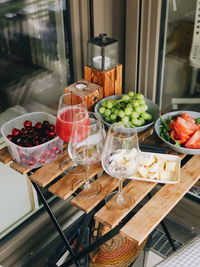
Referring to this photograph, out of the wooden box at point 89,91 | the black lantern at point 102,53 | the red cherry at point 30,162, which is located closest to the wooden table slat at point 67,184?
the red cherry at point 30,162

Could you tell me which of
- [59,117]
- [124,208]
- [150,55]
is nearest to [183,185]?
[124,208]

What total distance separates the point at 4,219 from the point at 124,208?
36.9 inches

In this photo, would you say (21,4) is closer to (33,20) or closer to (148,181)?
(33,20)

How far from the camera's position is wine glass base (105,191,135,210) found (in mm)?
1234

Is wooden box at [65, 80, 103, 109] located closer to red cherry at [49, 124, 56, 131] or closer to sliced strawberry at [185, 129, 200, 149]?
red cherry at [49, 124, 56, 131]

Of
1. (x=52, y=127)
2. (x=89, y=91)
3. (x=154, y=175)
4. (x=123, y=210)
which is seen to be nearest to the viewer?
(x=123, y=210)

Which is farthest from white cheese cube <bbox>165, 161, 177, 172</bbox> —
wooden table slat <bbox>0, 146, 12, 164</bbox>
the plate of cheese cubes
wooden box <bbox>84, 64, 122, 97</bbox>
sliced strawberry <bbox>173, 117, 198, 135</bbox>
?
wooden table slat <bbox>0, 146, 12, 164</bbox>

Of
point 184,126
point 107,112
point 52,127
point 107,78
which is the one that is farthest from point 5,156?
point 184,126

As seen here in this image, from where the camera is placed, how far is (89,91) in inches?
62.4

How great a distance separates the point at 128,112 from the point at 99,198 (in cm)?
38

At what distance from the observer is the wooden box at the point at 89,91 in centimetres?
158

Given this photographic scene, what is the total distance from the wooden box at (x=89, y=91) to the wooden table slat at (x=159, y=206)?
48 centimetres

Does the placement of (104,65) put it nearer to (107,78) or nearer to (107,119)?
(107,78)

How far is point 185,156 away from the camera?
1.47m
